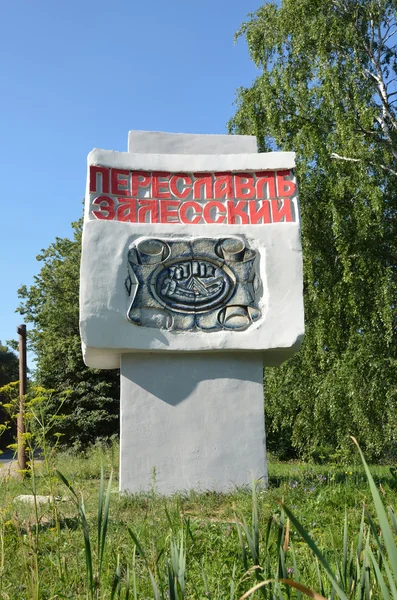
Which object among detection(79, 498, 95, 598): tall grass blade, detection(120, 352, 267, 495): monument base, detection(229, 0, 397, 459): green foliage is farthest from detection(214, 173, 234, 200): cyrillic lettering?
detection(79, 498, 95, 598): tall grass blade

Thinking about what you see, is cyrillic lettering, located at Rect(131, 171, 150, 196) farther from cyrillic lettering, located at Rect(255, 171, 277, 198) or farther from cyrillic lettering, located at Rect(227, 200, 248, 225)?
cyrillic lettering, located at Rect(255, 171, 277, 198)

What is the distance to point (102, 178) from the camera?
7.30 m

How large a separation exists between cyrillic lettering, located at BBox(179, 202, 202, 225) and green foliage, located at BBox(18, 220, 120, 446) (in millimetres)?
10230

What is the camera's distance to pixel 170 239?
7.22 metres

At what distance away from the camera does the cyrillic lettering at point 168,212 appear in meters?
7.36

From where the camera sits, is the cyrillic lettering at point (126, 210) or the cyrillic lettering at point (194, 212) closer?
the cyrillic lettering at point (126, 210)

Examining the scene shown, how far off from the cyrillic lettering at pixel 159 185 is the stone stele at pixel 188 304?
0.01 meters

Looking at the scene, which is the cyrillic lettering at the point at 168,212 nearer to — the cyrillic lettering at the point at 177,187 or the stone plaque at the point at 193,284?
the cyrillic lettering at the point at 177,187

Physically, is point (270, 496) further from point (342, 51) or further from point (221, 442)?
point (342, 51)

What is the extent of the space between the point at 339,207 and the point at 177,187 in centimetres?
530

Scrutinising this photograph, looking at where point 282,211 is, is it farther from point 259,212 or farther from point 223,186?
point 223,186

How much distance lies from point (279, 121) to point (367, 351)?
16.8ft

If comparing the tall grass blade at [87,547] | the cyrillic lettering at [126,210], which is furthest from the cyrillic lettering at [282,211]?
the tall grass blade at [87,547]

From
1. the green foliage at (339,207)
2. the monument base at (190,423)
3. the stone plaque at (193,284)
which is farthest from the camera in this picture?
the green foliage at (339,207)
